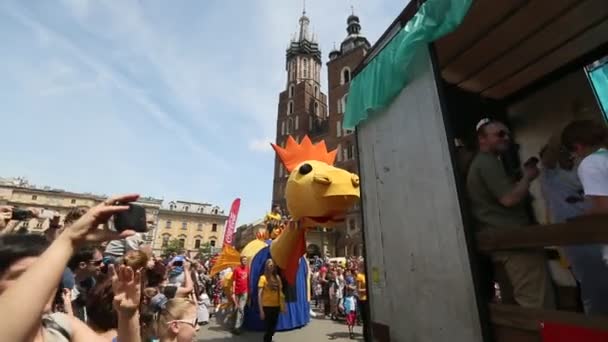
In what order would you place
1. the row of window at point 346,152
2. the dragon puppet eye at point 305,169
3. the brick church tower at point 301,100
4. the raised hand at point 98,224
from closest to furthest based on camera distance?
the raised hand at point 98,224, the dragon puppet eye at point 305,169, the row of window at point 346,152, the brick church tower at point 301,100

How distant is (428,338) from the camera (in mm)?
2389

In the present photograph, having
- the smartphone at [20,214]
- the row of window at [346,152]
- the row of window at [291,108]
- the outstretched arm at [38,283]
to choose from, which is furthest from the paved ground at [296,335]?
the row of window at [291,108]

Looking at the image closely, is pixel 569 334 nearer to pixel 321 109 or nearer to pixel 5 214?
pixel 5 214

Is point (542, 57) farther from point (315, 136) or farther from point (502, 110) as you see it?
point (315, 136)

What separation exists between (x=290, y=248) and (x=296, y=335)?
3002 mm

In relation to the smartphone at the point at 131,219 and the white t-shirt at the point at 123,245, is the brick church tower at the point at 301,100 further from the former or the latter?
the smartphone at the point at 131,219

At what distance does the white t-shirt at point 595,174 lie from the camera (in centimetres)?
175

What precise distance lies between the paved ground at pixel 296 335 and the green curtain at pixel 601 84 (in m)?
6.14

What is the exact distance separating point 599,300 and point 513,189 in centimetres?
113

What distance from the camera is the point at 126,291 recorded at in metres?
1.50

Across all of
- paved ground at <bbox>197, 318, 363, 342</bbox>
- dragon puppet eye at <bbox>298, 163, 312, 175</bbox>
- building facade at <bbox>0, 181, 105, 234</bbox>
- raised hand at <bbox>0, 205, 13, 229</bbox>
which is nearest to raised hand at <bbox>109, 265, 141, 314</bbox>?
raised hand at <bbox>0, 205, 13, 229</bbox>

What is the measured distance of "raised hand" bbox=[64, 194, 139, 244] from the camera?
1.08m

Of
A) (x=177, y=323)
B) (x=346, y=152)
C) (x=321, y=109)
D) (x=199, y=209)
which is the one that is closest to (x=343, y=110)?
(x=346, y=152)

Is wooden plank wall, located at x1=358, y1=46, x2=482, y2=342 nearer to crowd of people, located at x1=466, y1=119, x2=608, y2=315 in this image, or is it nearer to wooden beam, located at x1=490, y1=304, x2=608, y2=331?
wooden beam, located at x1=490, y1=304, x2=608, y2=331
